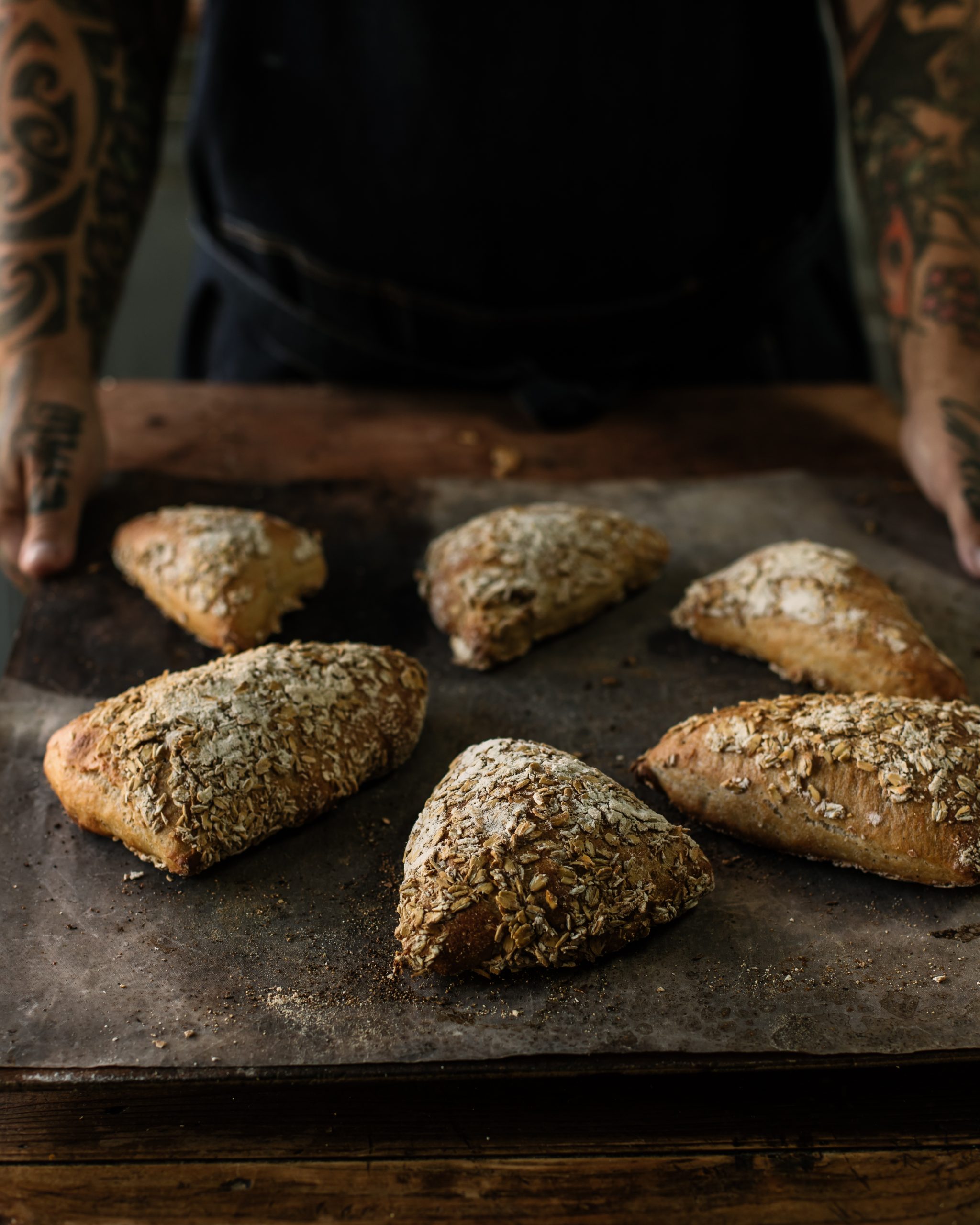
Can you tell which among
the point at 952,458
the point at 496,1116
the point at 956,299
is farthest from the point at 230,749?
the point at 956,299

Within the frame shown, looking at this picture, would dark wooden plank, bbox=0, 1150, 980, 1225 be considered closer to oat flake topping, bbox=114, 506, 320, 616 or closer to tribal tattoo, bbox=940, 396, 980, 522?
oat flake topping, bbox=114, 506, 320, 616

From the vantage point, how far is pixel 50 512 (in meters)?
1.89

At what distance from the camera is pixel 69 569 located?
1886 mm

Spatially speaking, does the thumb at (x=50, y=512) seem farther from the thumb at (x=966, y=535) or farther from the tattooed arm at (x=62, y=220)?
the thumb at (x=966, y=535)

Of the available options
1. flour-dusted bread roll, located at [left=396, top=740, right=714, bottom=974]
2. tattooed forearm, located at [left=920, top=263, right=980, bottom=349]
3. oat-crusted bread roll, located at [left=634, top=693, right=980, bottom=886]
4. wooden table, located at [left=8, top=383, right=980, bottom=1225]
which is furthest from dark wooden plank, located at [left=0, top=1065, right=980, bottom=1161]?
tattooed forearm, located at [left=920, top=263, right=980, bottom=349]

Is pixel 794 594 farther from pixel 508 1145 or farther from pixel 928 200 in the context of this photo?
pixel 928 200

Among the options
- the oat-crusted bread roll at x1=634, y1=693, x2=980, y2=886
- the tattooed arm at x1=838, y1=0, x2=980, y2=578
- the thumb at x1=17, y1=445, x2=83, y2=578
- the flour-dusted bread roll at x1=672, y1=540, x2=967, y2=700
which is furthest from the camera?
the tattooed arm at x1=838, y1=0, x2=980, y2=578

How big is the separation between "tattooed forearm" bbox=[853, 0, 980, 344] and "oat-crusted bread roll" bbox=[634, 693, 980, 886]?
1125 millimetres

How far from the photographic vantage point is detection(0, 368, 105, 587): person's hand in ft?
6.16

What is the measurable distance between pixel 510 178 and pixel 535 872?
69.2 inches

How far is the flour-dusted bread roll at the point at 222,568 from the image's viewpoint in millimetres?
1688

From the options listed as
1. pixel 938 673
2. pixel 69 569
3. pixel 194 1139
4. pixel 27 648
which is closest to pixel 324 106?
pixel 69 569

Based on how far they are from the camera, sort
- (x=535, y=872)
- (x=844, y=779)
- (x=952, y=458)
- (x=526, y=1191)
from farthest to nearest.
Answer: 1. (x=952, y=458)
2. (x=844, y=779)
3. (x=535, y=872)
4. (x=526, y=1191)

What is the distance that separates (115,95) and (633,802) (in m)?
1.99
